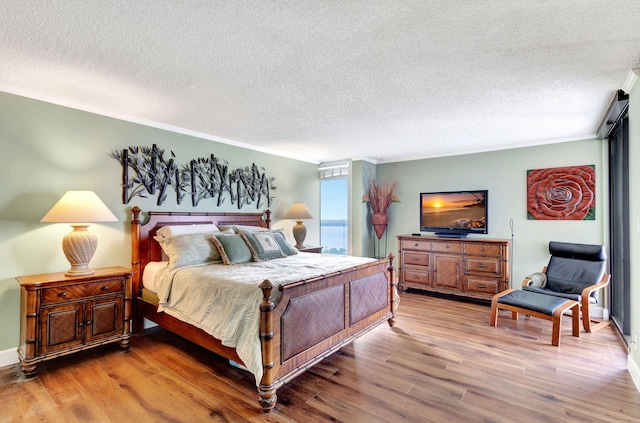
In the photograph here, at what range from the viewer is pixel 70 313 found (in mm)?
2742

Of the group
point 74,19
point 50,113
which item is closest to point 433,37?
point 74,19

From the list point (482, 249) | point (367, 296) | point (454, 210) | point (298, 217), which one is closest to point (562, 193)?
point (482, 249)

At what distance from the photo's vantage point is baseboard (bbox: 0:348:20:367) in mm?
2752

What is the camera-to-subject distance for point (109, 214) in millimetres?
3008

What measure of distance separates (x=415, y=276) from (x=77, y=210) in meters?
4.57

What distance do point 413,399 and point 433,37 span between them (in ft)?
7.98

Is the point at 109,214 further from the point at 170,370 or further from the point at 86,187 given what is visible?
the point at 170,370

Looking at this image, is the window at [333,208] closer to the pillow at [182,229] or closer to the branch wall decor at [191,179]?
the branch wall decor at [191,179]

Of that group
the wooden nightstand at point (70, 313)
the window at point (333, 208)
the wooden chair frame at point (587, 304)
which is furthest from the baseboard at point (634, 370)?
the wooden nightstand at point (70, 313)

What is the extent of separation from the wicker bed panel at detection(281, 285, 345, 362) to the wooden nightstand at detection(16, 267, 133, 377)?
1782 mm

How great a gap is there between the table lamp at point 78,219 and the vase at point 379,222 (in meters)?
4.16

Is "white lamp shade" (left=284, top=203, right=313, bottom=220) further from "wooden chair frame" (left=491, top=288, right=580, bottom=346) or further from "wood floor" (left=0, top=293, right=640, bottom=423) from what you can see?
"wooden chair frame" (left=491, top=288, right=580, bottom=346)

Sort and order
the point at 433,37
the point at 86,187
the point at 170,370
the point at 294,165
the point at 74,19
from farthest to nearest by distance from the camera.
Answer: the point at 294,165, the point at 86,187, the point at 170,370, the point at 433,37, the point at 74,19

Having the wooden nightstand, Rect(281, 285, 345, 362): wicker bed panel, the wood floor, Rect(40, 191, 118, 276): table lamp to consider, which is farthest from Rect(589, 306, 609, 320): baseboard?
Rect(40, 191, 118, 276): table lamp
